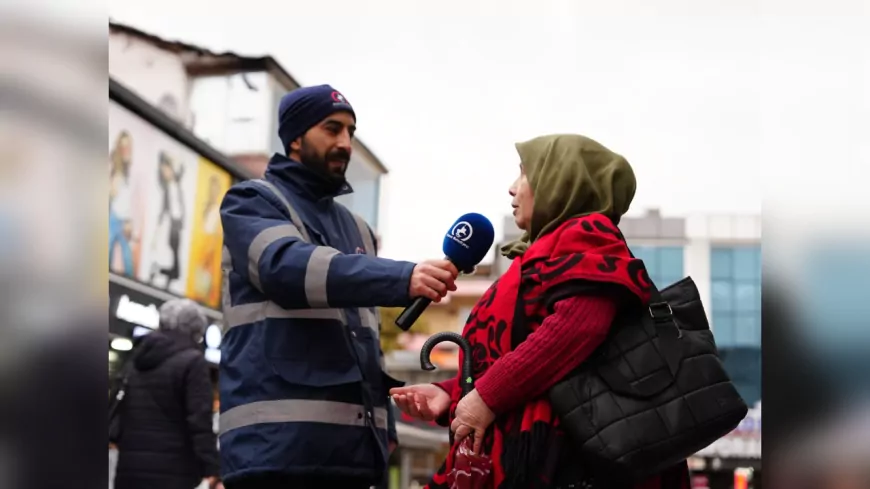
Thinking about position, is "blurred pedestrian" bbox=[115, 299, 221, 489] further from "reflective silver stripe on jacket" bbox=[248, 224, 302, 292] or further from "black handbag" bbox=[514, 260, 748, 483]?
"black handbag" bbox=[514, 260, 748, 483]

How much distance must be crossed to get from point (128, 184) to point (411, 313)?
7.23 metres

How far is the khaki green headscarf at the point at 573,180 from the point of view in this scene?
1.79 m

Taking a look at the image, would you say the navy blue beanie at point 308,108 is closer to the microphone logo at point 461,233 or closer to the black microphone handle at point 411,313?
the microphone logo at point 461,233

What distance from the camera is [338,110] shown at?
2297mm

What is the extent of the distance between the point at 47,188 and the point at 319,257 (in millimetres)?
1286

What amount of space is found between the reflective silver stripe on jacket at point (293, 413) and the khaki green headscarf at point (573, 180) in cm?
54

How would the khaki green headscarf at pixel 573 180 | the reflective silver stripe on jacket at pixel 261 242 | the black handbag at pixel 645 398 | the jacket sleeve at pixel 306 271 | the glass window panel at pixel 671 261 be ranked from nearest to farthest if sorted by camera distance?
1. the black handbag at pixel 645 398
2. the khaki green headscarf at pixel 573 180
3. the jacket sleeve at pixel 306 271
4. the reflective silver stripe on jacket at pixel 261 242
5. the glass window panel at pixel 671 261

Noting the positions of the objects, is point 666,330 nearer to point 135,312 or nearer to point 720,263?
point 135,312

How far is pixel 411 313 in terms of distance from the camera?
6.00ft

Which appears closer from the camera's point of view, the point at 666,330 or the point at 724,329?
the point at 666,330

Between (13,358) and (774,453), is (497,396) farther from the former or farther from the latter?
(13,358)

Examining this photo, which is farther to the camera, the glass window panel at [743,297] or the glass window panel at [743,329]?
the glass window panel at [743,297]

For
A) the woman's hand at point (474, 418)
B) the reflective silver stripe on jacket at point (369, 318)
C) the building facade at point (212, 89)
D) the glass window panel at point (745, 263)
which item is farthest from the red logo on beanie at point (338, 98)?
the glass window panel at point (745, 263)

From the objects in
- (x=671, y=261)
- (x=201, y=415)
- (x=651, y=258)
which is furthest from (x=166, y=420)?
(x=671, y=261)
